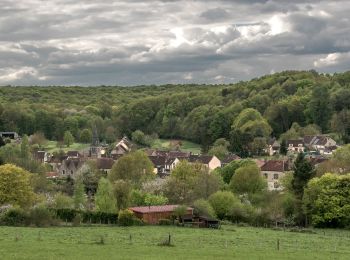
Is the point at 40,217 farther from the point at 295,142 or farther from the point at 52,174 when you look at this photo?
the point at 295,142

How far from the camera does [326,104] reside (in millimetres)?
133500

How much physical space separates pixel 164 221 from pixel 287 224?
11.4 m

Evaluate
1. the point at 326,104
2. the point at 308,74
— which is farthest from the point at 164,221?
the point at 308,74

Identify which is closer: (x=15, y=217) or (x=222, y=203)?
(x=15, y=217)

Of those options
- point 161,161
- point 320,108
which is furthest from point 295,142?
point 161,161

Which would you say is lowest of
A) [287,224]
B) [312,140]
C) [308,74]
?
[287,224]

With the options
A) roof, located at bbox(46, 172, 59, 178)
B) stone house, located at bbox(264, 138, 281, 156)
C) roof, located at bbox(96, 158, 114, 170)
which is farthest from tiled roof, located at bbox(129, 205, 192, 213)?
stone house, located at bbox(264, 138, 281, 156)

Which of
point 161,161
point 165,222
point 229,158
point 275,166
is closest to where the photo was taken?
point 165,222

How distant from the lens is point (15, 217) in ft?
144

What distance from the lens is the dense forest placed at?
129 metres

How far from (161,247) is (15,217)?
1721 cm

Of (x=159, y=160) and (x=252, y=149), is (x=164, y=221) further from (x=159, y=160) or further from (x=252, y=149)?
(x=252, y=149)

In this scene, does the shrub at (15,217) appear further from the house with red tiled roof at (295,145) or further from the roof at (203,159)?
the house with red tiled roof at (295,145)

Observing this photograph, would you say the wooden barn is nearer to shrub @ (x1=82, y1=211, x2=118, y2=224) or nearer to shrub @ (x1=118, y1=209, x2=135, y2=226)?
shrub @ (x1=118, y1=209, x2=135, y2=226)
